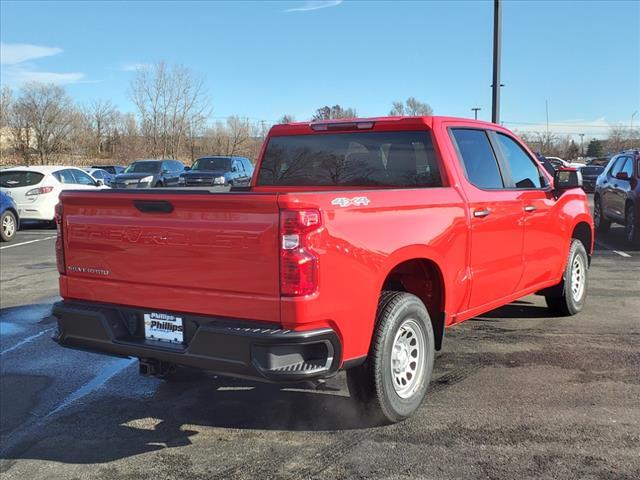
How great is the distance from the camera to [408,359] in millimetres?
4012

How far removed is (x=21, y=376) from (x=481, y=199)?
394 cm

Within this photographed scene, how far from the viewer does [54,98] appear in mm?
51125

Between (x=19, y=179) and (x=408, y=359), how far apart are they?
13750 millimetres

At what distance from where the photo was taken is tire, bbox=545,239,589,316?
20.5ft

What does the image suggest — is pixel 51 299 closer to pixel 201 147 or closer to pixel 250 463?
pixel 250 463

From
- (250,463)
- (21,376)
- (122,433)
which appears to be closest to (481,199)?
(250,463)

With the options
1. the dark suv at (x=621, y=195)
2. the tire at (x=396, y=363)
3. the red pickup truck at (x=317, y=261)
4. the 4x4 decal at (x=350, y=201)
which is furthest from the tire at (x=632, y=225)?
the 4x4 decal at (x=350, y=201)

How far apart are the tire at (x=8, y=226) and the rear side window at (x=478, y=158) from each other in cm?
1140

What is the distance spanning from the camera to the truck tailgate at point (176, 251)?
3.19 meters

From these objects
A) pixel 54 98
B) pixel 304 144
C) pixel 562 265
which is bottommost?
pixel 562 265

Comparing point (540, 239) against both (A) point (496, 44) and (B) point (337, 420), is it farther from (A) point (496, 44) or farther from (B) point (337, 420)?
(A) point (496, 44)

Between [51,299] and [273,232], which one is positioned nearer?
[273,232]

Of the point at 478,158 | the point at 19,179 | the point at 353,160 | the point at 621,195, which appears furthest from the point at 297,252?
the point at 19,179

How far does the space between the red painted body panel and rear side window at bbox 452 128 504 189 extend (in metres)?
0.16
